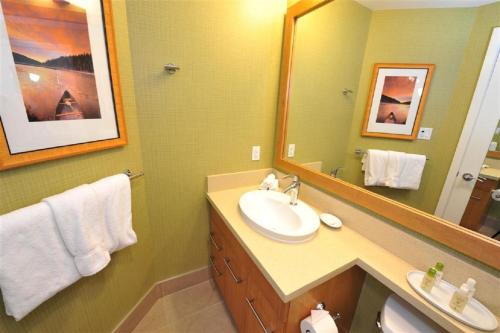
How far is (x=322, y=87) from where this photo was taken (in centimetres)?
131

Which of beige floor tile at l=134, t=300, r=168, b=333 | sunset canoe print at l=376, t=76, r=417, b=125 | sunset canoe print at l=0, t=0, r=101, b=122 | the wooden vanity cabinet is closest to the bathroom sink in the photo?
the wooden vanity cabinet

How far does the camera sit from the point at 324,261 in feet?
2.71

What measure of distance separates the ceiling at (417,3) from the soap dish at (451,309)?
101cm

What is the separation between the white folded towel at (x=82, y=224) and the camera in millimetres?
729

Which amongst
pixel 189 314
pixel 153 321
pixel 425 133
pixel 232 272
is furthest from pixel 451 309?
pixel 153 321

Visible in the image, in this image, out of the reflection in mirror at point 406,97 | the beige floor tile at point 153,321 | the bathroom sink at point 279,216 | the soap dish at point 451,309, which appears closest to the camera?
the soap dish at point 451,309

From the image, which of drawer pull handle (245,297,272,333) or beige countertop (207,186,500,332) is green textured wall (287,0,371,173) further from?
drawer pull handle (245,297,272,333)

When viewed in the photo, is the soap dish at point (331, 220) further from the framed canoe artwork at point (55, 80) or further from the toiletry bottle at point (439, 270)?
the framed canoe artwork at point (55, 80)

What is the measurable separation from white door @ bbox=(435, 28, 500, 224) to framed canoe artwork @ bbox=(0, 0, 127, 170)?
1.48 m

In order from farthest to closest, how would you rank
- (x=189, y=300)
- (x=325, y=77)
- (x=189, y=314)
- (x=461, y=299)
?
(x=189, y=300) < (x=189, y=314) < (x=325, y=77) < (x=461, y=299)

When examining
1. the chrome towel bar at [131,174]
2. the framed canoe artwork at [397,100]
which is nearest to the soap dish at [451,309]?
the framed canoe artwork at [397,100]

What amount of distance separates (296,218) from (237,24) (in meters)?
1.24

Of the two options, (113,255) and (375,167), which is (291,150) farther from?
(113,255)

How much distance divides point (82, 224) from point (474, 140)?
1.53 meters
